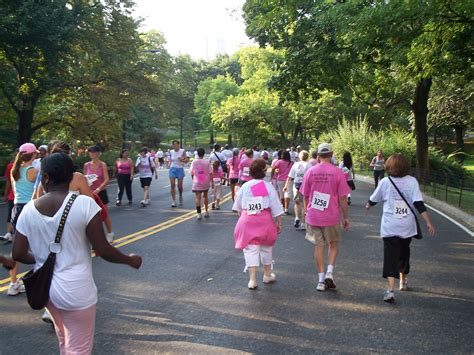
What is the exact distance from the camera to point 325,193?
21.1 feet

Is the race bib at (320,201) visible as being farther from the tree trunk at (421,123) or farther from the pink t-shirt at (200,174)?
the tree trunk at (421,123)

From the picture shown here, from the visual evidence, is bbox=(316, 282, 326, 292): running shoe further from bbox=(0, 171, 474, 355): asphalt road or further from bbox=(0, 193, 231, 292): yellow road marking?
bbox=(0, 193, 231, 292): yellow road marking

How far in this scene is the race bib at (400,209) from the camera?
6.05 meters

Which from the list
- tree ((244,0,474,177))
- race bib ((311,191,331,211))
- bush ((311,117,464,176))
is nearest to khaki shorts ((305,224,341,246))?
race bib ((311,191,331,211))

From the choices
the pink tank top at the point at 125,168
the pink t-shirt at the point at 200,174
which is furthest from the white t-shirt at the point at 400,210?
the pink tank top at the point at 125,168

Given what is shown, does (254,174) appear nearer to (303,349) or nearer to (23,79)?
(303,349)

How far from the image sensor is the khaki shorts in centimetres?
651

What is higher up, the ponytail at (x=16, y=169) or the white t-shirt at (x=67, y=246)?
the ponytail at (x=16, y=169)

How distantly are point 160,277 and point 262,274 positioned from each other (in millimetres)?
1395

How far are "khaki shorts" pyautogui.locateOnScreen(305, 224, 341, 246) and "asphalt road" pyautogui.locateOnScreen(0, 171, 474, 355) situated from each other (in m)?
0.60

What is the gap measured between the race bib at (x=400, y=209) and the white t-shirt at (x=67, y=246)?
13.2ft

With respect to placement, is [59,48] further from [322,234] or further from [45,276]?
[45,276]

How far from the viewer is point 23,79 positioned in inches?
859

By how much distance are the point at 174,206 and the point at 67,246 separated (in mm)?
12027
